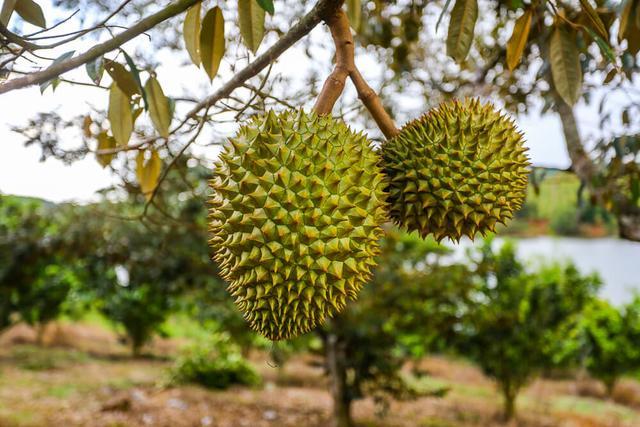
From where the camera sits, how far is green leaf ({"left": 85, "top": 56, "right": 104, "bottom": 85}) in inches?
30.6

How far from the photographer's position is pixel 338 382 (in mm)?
5242

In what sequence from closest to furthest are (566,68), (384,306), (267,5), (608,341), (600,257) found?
(267,5), (566,68), (384,306), (608,341), (600,257)

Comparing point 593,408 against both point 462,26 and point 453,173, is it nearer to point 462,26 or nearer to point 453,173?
point 453,173

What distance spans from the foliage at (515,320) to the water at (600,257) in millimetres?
619

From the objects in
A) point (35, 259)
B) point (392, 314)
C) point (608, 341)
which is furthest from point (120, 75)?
point (608, 341)

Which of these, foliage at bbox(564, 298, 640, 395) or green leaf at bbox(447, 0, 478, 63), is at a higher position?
green leaf at bbox(447, 0, 478, 63)

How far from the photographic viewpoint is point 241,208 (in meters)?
0.96

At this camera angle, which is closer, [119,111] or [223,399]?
[119,111]

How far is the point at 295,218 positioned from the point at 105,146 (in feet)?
2.97

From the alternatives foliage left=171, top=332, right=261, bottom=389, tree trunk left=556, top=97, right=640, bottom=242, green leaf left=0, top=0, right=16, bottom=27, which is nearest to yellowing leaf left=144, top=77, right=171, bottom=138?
green leaf left=0, top=0, right=16, bottom=27

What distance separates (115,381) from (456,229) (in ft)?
24.1

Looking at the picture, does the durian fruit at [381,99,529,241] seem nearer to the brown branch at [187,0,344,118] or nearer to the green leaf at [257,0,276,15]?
the brown branch at [187,0,344,118]

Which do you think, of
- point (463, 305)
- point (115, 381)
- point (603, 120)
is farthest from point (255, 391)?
point (603, 120)

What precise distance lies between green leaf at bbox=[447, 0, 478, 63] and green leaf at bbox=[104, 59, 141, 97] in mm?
591
